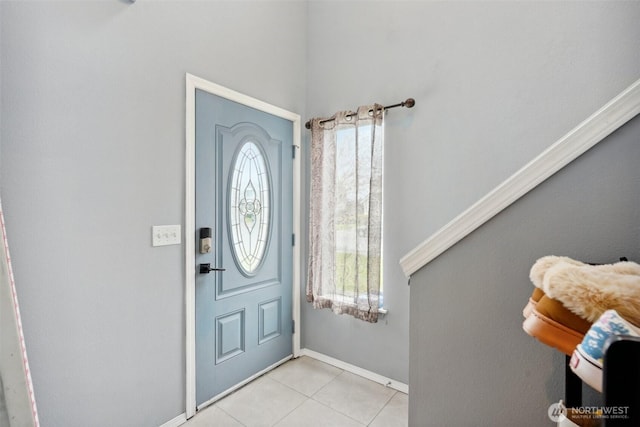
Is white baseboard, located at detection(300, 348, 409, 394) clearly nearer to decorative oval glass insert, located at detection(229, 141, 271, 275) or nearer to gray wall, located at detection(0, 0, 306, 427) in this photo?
decorative oval glass insert, located at detection(229, 141, 271, 275)

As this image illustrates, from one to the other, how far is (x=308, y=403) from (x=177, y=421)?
0.80 m

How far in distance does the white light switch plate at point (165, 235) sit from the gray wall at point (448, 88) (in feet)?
4.47

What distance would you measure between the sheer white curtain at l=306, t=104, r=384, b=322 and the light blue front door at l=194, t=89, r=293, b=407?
0.26 m

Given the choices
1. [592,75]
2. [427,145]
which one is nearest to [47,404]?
[427,145]

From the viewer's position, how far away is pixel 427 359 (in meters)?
1.14

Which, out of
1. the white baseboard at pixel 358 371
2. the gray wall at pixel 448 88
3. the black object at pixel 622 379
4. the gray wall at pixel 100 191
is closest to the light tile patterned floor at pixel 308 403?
the white baseboard at pixel 358 371

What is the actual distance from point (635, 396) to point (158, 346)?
6.36 ft

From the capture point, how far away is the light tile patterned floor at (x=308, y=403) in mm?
1805

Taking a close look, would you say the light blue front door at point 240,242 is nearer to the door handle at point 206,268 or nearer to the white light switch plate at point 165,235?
the door handle at point 206,268

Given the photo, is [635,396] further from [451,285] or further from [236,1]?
[236,1]

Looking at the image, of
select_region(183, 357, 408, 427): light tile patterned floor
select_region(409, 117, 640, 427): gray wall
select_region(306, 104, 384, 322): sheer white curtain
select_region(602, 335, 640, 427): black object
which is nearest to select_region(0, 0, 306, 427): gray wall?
select_region(183, 357, 408, 427): light tile patterned floor

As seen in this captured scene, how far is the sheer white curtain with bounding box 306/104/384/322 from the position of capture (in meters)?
2.14

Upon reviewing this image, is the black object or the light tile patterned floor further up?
the black object

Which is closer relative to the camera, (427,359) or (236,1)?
(427,359)
